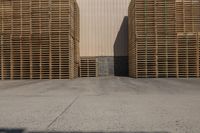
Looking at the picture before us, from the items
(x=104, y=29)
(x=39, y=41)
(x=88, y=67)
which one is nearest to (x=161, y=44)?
(x=104, y=29)

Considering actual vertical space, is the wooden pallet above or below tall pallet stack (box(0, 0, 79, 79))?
below

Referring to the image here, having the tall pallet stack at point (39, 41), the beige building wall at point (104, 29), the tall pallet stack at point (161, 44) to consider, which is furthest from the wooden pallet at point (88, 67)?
the tall pallet stack at point (161, 44)

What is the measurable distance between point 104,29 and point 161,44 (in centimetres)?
533

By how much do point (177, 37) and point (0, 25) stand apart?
32.3 feet

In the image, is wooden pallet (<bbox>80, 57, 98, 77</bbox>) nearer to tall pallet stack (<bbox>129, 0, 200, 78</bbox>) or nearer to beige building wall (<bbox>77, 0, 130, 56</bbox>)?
beige building wall (<bbox>77, 0, 130, 56</bbox>)

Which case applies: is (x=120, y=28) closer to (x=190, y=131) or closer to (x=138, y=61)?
(x=138, y=61)

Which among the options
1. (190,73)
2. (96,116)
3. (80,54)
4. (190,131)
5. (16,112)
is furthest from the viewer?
(80,54)

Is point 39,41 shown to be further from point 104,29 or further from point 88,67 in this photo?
point 104,29

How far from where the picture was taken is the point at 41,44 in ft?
52.1

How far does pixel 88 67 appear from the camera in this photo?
63.0 ft

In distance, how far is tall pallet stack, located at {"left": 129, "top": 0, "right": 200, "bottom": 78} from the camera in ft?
51.3

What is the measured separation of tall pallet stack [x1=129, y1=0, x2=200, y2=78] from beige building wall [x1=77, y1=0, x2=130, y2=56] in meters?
4.10

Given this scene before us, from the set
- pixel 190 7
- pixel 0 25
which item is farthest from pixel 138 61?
pixel 0 25

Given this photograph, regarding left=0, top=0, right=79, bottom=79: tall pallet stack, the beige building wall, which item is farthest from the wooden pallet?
left=0, top=0, right=79, bottom=79: tall pallet stack
